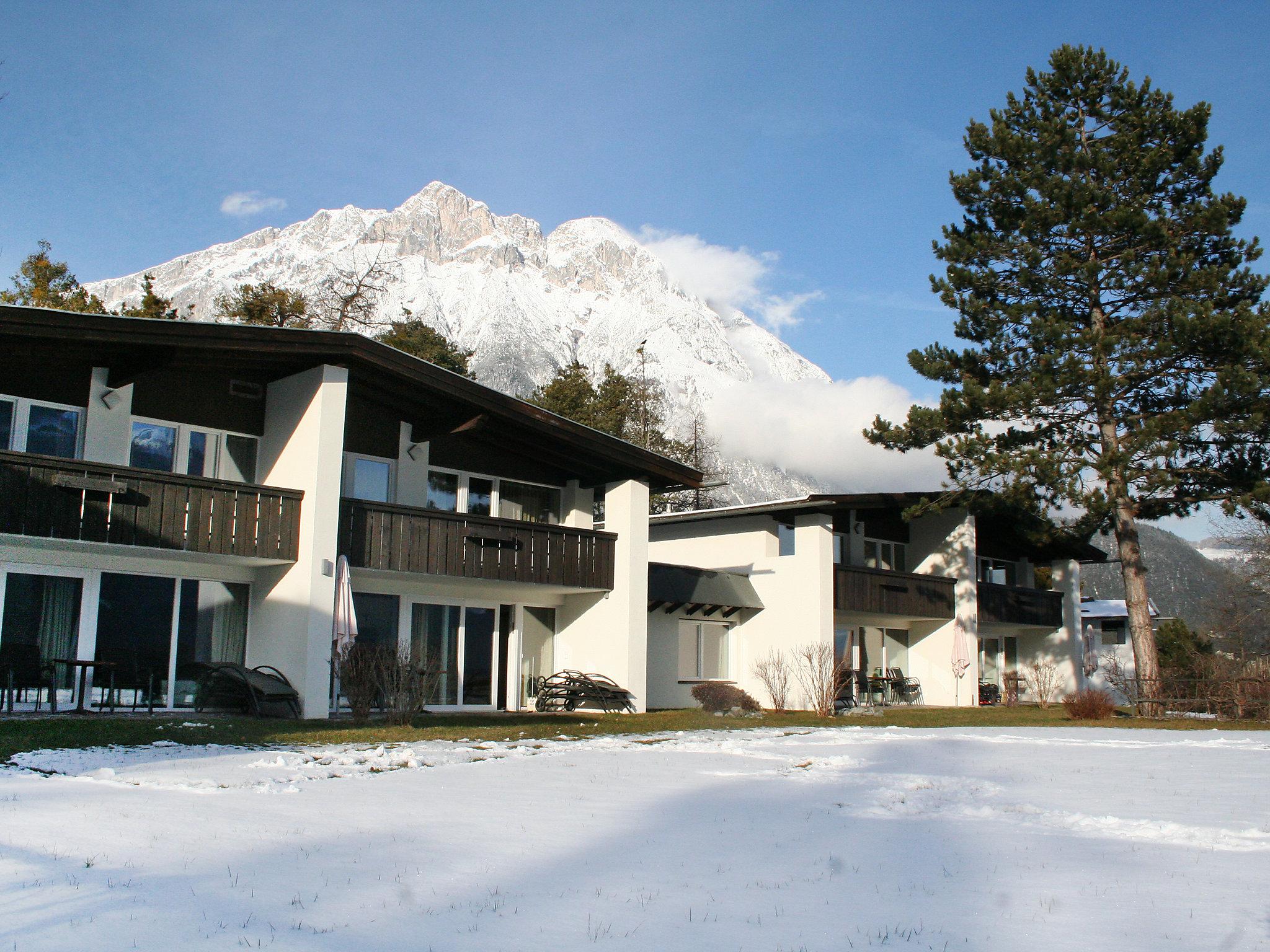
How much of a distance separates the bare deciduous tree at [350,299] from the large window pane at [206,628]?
705 inches

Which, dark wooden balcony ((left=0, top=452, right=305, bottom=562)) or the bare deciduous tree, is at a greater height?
the bare deciduous tree

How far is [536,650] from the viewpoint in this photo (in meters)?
22.8

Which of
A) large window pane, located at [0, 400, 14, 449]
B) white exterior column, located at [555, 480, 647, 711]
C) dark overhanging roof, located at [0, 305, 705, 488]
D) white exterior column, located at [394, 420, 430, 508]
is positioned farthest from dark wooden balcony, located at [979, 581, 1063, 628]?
large window pane, located at [0, 400, 14, 449]

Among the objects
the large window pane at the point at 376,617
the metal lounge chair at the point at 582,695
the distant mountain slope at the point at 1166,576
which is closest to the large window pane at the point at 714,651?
the metal lounge chair at the point at 582,695

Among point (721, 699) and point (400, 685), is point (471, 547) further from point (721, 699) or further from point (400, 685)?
point (721, 699)

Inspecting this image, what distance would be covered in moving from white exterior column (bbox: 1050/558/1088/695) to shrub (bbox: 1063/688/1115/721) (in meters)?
13.0

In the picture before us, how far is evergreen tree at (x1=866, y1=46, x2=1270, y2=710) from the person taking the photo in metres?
24.0

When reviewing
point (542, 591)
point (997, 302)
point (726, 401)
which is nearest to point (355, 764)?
point (542, 591)

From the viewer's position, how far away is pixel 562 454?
2241 cm

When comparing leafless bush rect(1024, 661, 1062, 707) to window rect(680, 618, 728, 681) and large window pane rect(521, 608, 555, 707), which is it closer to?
window rect(680, 618, 728, 681)

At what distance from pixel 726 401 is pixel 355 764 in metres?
186

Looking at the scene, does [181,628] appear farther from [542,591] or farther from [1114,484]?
[1114,484]

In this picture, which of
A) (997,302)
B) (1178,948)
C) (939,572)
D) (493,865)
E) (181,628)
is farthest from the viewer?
(939,572)

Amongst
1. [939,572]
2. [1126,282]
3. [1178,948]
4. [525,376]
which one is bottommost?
[1178,948]
